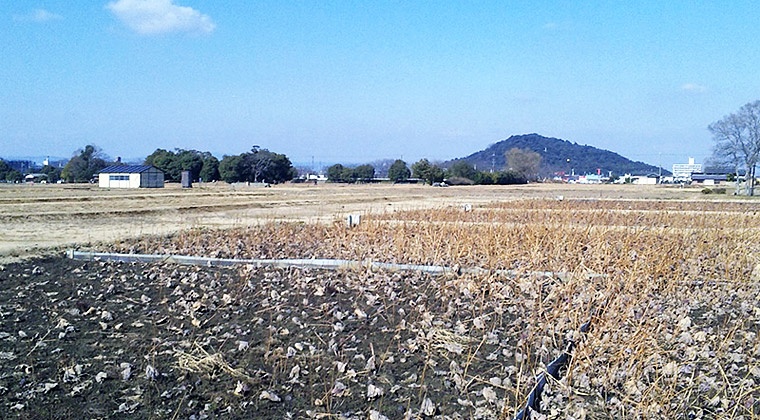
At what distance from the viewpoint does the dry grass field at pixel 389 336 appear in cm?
401

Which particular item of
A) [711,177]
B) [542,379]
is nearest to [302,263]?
[542,379]

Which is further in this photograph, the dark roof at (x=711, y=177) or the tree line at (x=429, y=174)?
the dark roof at (x=711, y=177)

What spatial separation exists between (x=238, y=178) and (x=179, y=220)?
2189 inches

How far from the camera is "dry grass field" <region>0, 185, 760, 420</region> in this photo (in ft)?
13.1

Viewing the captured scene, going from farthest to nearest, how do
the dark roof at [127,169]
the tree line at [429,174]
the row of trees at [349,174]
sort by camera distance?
the row of trees at [349,174]
the tree line at [429,174]
the dark roof at [127,169]

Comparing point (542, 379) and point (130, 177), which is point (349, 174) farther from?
point (542, 379)

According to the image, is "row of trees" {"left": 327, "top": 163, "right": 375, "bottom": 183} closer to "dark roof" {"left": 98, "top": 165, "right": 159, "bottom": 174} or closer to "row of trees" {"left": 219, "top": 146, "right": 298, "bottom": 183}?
"row of trees" {"left": 219, "top": 146, "right": 298, "bottom": 183}

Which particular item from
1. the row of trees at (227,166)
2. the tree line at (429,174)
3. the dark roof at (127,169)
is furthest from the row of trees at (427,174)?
the dark roof at (127,169)

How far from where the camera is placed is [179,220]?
18.1 meters

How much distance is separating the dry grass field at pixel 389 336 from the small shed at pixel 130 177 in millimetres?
50929

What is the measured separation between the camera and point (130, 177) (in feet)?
186

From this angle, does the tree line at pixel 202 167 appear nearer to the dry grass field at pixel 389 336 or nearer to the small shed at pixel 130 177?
the small shed at pixel 130 177

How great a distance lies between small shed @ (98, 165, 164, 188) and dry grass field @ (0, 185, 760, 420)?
50.9 meters

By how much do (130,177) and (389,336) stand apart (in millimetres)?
56709
